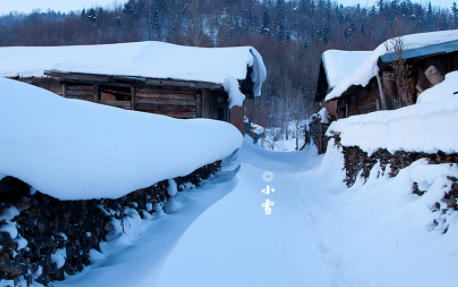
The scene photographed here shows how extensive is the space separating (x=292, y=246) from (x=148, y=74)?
5.71 metres

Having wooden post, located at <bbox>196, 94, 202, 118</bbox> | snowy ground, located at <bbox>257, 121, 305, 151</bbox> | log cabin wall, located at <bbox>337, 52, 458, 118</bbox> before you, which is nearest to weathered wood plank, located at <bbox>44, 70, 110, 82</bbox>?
wooden post, located at <bbox>196, 94, 202, 118</bbox>

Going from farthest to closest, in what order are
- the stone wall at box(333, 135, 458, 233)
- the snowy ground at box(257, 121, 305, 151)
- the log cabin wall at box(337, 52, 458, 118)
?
1. the snowy ground at box(257, 121, 305, 151)
2. the log cabin wall at box(337, 52, 458, 118)
3. the stone wall at box(333, 135, 458, 233)

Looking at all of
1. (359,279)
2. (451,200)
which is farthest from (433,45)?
(359,279)

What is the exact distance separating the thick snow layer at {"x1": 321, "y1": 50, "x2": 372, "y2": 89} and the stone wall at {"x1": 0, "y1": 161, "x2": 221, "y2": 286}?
40.7 feet

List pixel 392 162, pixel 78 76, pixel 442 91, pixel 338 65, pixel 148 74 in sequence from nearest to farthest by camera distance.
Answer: pixel 392 162 → pixel 442 91 → pixel 148 74 → pixel 78 76 → pixel 338 65

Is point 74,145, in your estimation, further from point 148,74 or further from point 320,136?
point 320,136

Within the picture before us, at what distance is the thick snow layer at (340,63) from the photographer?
12.9 meters

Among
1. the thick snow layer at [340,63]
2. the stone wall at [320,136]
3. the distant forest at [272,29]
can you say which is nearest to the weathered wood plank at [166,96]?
the stone wall at [320,136]

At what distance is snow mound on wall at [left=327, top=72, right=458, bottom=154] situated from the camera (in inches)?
90.6

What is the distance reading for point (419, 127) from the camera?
9.00 feet

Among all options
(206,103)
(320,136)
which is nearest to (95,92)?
(206,103)

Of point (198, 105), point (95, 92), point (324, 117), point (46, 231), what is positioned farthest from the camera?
point (324, 117)

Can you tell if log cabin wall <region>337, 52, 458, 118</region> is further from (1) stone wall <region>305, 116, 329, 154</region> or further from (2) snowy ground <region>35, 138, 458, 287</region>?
(1) stone wall <region>305, 116, 329, 154</region>

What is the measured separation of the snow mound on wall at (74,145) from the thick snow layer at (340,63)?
12.0m
